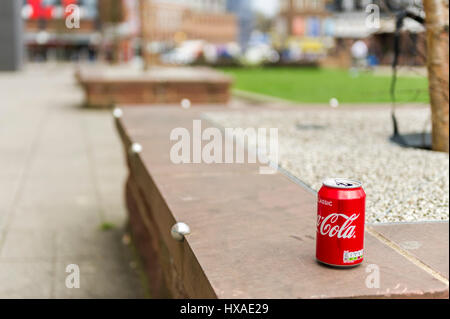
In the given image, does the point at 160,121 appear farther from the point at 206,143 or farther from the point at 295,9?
the point at 295,9

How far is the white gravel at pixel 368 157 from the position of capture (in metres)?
3.69

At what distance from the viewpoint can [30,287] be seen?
4.38 metres

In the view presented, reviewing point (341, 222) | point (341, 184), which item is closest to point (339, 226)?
point (341, 222)

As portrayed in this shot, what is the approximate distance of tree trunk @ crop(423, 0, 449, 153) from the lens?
5.27 metres

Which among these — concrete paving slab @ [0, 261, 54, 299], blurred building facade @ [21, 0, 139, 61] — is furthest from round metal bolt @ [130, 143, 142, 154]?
blurred building facade @ [21, 0, 139, 61]

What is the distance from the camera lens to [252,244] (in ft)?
8.75

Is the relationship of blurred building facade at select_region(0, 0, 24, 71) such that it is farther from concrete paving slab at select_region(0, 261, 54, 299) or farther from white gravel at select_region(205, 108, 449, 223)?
concrete paving slab at select_region(0, 261, 54, 299)

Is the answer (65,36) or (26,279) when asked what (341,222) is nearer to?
(26,279)

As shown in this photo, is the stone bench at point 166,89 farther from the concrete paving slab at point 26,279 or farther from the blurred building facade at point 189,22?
the blurred building facade at point 189,22

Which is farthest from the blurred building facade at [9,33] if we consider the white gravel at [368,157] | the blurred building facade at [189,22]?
the blurred building facade at [189,22]

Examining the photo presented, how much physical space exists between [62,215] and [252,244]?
403 centimetres

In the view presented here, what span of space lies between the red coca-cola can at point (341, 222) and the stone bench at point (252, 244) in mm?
60

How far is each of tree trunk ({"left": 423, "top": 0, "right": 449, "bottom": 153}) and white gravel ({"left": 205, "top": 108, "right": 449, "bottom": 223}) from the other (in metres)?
0.28
